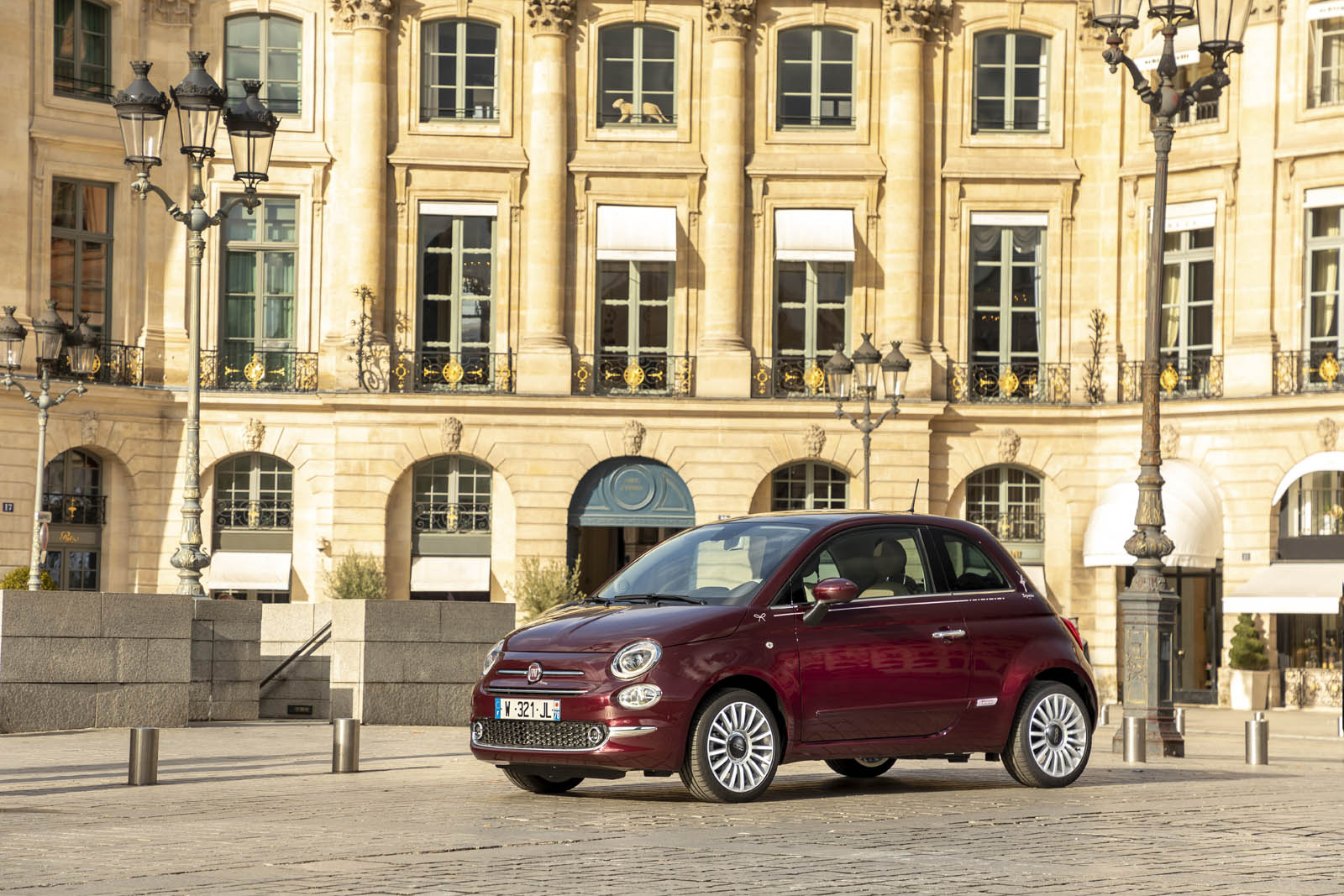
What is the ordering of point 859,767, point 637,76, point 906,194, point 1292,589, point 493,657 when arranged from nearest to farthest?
1. point 493,657
2. point 859,767
3. point 1292,589
4. point 906,194
5. point 637,76

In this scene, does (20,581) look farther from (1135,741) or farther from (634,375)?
(1135,741)

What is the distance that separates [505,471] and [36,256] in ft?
31.8

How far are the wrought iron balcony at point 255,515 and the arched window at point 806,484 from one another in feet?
31.3

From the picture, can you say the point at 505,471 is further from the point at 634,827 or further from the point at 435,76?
the point at 634,827

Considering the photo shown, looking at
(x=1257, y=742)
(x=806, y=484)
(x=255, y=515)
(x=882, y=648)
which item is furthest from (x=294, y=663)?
(x=806, y=484)

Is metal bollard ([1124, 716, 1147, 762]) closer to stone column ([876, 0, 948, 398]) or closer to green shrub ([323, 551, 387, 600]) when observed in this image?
green shrub ([323, 551, 387, 600])

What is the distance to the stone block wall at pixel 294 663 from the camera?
79.7ft

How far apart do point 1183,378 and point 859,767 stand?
27923 millimetres

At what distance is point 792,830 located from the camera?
11289 mm

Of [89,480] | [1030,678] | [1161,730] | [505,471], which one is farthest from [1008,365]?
[1030,678]

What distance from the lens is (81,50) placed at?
4197cm

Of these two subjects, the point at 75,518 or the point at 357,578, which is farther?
the point at 75,518

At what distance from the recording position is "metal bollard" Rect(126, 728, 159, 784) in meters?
14.5

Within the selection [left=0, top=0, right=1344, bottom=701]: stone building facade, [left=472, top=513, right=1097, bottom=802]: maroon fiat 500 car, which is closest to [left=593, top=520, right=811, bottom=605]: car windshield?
[left=472, top=513, right=1097, bottom=802]: maroon fiat 500 car
